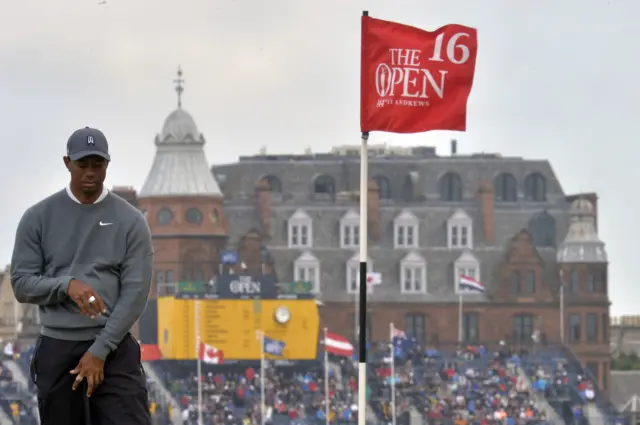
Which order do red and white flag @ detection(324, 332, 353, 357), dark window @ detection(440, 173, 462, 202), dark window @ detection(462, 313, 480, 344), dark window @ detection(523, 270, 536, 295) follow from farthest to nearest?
dark window @ detection(523, 270, 536, 295)
dark window @ detection(462, 313, 480, 344)
dark window @ detection(440, 173, 462, 202)
red and white flag @ detection(324, 332, 353, 357)

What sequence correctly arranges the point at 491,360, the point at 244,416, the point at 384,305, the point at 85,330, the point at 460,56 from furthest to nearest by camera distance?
the point at 384,305 → the point at 491,360 → the point at 244,416 → the point at 460,56 → the point at 85,330

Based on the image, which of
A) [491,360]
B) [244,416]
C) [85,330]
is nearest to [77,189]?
[85,330]

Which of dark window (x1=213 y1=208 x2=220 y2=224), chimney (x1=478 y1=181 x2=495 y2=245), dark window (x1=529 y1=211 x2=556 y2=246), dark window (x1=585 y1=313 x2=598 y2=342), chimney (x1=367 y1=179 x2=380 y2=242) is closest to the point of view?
dark window (x1=213 y1=208 x2=220 y2=224)

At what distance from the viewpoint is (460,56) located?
56.5 ft

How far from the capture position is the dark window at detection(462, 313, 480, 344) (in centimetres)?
12312

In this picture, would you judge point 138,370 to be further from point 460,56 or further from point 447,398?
point 447,398

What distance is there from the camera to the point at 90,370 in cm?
939

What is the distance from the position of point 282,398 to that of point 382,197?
3437cm

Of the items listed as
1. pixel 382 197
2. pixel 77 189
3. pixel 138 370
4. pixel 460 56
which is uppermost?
pixel 382 197

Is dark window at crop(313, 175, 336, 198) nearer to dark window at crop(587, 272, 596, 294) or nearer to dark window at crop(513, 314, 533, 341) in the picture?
Result: dark window at crop(513, 314, 533, 341)

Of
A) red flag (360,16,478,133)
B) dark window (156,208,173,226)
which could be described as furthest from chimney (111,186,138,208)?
red flag (360,16,478,133)

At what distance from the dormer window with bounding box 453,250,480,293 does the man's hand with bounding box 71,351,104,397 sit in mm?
114523

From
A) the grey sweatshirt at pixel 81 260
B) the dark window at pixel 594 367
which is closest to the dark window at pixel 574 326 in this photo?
the dark window at pixel 594 367

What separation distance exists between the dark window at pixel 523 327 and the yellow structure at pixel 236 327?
15.6 meters
